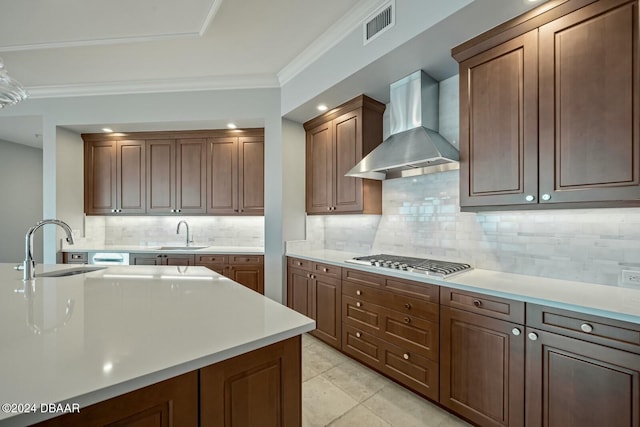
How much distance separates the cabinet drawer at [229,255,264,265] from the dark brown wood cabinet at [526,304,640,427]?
9.25ft

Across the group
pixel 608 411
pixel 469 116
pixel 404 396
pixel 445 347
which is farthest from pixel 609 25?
pixel 404 396

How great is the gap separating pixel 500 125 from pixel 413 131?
2.28 feet

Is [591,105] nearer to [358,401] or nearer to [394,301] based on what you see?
[394,301]

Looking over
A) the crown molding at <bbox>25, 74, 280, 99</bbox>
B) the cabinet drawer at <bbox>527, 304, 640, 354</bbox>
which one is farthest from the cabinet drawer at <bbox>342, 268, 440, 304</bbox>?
the crown molding at <bbox>25, 74, 280, 99</bbox>

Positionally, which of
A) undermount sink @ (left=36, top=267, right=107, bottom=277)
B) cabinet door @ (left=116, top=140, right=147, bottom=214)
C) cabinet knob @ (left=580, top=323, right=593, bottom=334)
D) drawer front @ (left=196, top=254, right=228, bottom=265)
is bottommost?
drawer front @ (left=196, top=254, right=228, bottom=265)

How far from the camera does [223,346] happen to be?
0.82m

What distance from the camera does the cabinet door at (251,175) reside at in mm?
3865

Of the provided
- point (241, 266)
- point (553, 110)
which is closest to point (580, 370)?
point (553, 110)

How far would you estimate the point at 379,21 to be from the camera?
6.95ft

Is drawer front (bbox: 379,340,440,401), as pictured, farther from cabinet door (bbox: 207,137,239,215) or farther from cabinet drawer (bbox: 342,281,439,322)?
cabinet door (bbox: 207,137,239,215)

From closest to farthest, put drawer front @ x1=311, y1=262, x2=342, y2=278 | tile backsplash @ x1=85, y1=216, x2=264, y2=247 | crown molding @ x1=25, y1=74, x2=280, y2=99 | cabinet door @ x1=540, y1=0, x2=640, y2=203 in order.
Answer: cabinet door @ x1=540, y1=0, x2=640, y2=203 → drawer front @ x1=311, y1=262, x2=342, y2=278 → crown molding @ x1=25, y1=74, x2=280, y2=99 → tile backsplash @ x1=85, y1=216, x2=264, y2=247

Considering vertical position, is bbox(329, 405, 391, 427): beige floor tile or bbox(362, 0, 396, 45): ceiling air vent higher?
bbox(362, 0, 396, 45): ceiling air vent

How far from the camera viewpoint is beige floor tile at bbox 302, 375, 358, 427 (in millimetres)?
1844

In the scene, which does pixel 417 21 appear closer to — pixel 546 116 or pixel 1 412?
pixel 546 116
